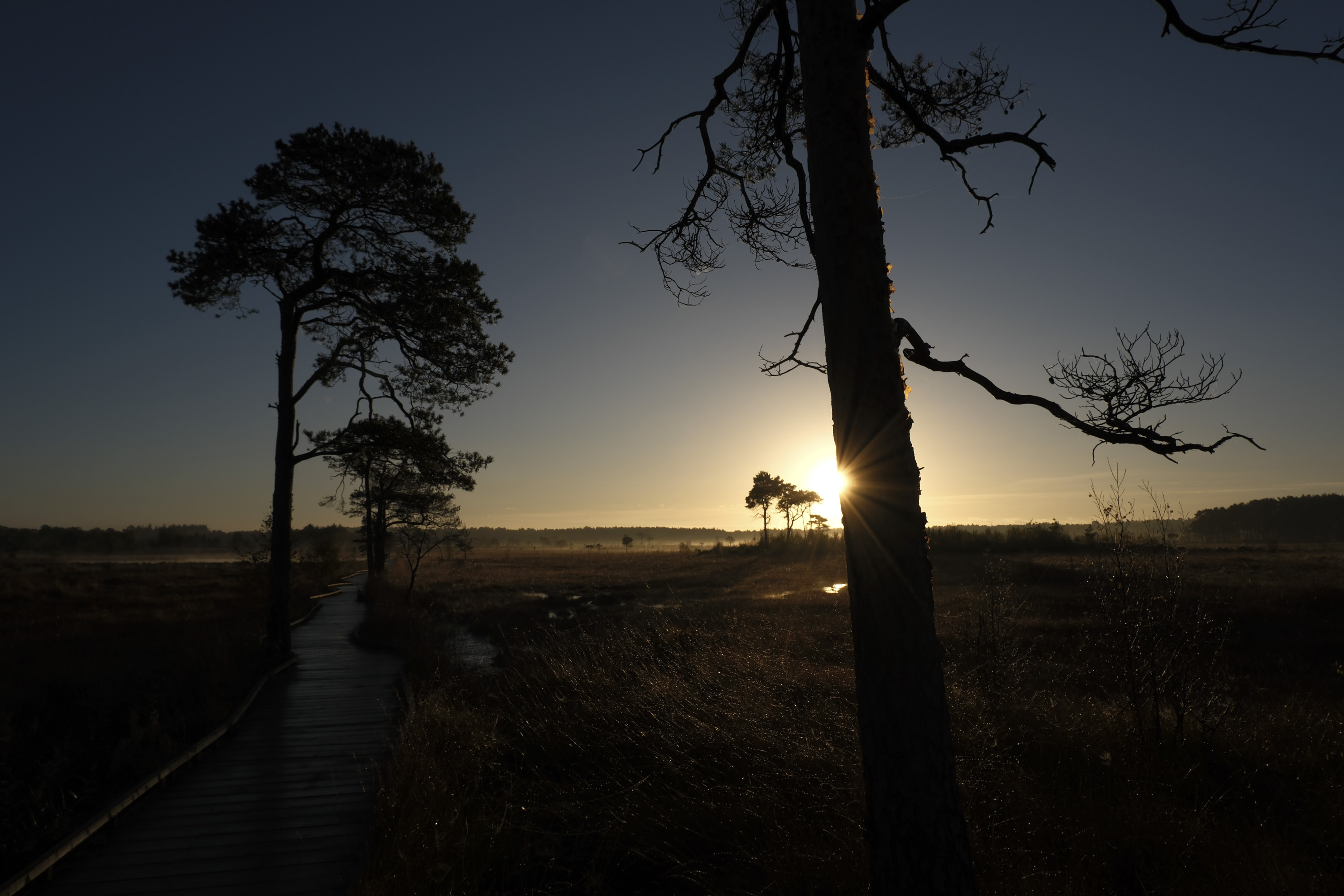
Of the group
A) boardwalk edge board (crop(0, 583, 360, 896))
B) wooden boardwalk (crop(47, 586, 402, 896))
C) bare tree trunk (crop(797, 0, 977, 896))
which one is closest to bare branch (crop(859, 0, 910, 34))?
bare tree trunk (crop(797, 0, 977, 896))

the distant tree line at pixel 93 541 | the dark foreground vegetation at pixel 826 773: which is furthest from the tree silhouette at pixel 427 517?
the distant tree line at pixel 93 541

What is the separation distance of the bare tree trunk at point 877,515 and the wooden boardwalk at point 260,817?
4252mm

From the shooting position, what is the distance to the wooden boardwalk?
5.04 meters

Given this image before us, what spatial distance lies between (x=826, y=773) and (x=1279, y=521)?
446 ft

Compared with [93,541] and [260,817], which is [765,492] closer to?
[260,817]

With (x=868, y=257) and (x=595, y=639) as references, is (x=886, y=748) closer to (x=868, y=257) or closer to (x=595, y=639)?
(x=868, y=257)

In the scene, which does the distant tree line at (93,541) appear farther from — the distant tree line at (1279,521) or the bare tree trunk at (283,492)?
the distant tree line at (1279,521)

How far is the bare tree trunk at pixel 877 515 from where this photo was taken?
292cm

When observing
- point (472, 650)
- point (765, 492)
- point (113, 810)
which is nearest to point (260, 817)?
point (113, 810)

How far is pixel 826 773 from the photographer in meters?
5.83

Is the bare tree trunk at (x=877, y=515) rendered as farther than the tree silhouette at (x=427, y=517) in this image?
No

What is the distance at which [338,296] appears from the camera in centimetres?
1264

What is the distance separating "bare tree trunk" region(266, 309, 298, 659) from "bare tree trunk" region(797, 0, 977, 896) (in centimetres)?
1286

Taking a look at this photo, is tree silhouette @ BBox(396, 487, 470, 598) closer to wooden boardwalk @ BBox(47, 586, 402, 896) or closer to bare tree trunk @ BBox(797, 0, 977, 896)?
wooden boardwalk @ BBox(47, 586, 402, 896)
